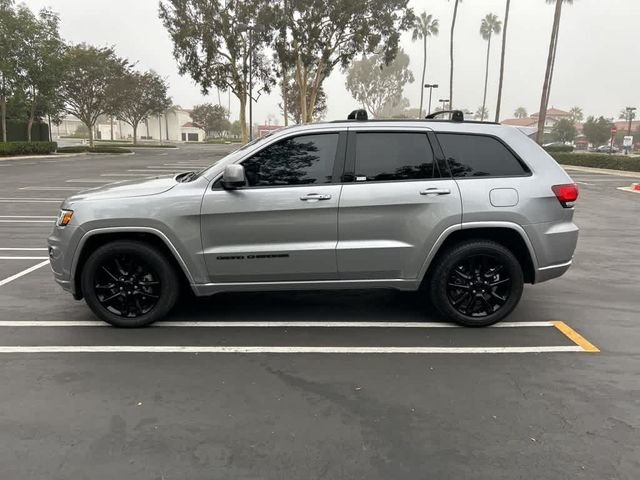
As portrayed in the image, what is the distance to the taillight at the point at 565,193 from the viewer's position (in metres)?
4.55

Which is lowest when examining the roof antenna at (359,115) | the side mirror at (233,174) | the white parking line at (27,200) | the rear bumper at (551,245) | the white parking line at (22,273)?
the white parking line at (27,200)

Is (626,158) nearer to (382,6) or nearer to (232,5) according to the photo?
(382,6)

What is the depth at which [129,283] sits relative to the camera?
4590mm

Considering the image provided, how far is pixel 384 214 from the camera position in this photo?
4426mm

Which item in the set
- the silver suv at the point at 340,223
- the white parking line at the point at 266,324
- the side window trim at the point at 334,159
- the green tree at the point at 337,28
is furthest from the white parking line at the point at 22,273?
the green tree at the point at 337,28

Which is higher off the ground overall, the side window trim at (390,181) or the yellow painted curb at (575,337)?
the side window trim at (390,181)

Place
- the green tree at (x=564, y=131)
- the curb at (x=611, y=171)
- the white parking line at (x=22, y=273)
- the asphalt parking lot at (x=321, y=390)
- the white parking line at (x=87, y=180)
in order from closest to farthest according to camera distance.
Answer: the asphalt parking lot at (x=321, y=390), the white parking line at (x=22, y=273), the white parking line at (x=87, y=180), the curb at (x=611, y=171), the green tree at (x=564, y=131)

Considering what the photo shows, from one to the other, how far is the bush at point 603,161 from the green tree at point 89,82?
120 feet

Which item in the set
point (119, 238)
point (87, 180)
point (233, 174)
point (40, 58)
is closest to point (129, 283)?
point (119, 238)

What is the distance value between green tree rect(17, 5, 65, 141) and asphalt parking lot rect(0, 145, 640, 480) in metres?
35.5

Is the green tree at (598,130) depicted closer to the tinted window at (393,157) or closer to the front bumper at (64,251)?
the tinted window at (393,157)

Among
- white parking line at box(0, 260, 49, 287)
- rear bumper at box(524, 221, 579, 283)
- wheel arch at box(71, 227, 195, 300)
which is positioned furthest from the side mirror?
white parking line at box(0, 260, 49, 287)

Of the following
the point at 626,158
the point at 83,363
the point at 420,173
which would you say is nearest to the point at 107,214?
the point at 83,363

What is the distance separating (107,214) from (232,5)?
34706 mm
